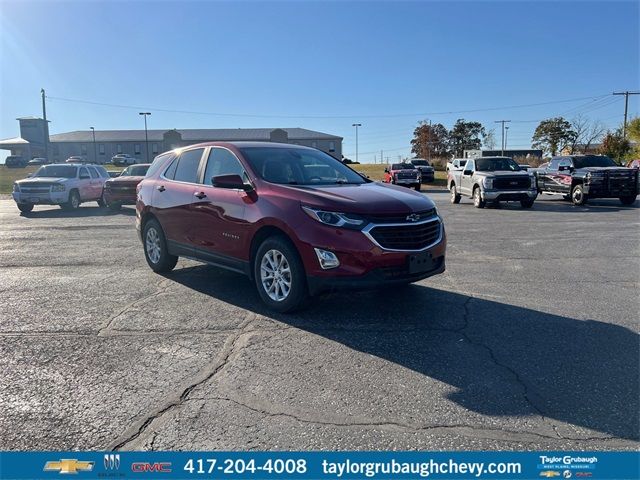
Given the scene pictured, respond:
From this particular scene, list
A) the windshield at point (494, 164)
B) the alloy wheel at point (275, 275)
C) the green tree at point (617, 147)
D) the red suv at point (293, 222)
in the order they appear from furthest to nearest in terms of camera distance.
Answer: the green tree at point (617, 147) < the windshield at point (494, 164) < the alloy wheel at point (275, 275) < the red suv at point (293, 222)

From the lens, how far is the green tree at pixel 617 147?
50.7m

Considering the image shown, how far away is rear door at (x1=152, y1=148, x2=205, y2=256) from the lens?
648 cm

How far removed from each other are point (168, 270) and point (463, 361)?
4835 millimetres

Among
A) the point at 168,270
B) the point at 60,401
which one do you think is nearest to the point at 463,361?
the point at 60,401

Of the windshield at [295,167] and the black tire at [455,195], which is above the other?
the windshield at [295,167]

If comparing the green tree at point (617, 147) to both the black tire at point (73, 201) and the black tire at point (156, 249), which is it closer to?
the black tire at point (73, 201)

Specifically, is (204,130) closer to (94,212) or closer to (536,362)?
(94,212)

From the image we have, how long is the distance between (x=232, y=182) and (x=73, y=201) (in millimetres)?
15322

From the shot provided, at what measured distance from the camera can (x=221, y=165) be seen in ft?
20.3

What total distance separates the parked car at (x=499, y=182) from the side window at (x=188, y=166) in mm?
13614

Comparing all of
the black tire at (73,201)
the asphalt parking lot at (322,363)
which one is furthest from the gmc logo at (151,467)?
the black tire at (73,201)

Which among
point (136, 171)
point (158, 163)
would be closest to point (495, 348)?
point (158, 163)

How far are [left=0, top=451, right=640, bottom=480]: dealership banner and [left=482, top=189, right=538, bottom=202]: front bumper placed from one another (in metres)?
16.0

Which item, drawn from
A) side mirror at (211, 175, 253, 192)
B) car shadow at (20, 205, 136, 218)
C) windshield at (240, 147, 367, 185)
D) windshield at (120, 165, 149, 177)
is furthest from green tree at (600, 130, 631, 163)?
side mirror at (211, 175, 253, 192)
